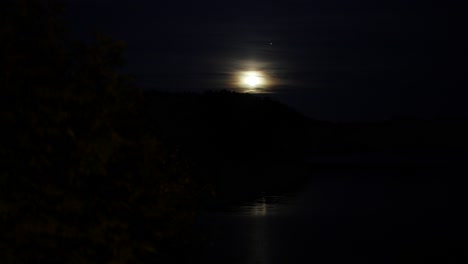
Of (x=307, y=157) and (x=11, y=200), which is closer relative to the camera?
(x=11, y=200)

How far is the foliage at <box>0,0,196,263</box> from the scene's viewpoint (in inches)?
487

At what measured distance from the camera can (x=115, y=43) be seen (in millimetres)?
12719

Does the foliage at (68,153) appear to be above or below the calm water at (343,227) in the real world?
below

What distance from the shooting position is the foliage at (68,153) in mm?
12367

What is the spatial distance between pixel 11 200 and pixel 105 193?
172 centimetres

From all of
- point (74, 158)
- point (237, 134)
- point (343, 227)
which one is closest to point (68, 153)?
point (74, 158)

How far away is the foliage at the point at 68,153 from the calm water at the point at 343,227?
631cm

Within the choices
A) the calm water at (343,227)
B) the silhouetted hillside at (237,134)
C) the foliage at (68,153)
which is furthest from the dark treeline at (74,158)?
the silhouetted hillside at (237,134)

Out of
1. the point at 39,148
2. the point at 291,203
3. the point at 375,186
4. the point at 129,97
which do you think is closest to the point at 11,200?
the point at 39,148

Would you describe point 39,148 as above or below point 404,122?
below

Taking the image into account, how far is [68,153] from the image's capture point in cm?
1288

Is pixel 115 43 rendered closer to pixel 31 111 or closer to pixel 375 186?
pixel 31 111

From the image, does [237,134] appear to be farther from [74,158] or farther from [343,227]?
[74,158]

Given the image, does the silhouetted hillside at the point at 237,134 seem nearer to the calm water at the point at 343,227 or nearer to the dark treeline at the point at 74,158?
the calm water at the point at 343,227
